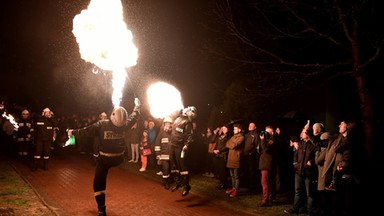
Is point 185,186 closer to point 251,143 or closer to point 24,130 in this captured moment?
point 251,143

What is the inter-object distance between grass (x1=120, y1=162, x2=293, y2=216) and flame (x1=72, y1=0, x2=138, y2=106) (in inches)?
157

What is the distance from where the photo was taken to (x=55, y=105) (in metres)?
38.7

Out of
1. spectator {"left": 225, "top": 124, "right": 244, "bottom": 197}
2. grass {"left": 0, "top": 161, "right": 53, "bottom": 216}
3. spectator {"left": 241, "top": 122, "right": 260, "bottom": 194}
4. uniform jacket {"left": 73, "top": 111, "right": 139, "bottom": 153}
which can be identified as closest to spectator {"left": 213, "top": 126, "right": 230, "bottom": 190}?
spectator {"left": 241, "top": 122, "right": 260, "bottom": 194}

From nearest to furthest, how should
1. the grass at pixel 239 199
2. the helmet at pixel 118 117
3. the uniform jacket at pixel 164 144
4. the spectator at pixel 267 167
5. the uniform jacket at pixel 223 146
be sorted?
the helmet at pixel 118 117
the grass at pixel 239 199
the spectator at pixel 267 167
the uniform jacket at pixel 164 144
the uniform jacket at pixel 223 146

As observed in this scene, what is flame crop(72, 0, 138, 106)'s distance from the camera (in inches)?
354

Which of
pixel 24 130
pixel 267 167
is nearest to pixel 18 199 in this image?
pixel 267 167

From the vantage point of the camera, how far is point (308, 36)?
11.2m

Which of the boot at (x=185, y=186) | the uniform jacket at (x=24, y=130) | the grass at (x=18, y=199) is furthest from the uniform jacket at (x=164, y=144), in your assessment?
the uniform jacket at (x=24, y=130)

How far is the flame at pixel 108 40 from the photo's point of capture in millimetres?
9000

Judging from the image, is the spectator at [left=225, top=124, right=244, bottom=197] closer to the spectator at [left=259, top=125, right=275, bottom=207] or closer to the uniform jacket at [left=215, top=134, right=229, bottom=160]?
the uniform jacket at [left=215, top=134, right=229, bottom=160]

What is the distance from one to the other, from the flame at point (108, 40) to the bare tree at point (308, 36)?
131 inches

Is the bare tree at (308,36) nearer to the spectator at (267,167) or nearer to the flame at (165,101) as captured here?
the spectator at (267,167)

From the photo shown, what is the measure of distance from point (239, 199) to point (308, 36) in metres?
5.06

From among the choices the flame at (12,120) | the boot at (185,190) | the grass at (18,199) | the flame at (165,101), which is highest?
the flame at (165,101)
